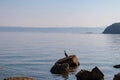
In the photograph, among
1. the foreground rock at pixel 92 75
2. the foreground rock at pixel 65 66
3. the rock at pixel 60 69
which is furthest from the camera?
the foreground rock at pixel 65 66

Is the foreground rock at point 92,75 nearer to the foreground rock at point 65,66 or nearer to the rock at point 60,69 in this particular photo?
the rock at point 60,69

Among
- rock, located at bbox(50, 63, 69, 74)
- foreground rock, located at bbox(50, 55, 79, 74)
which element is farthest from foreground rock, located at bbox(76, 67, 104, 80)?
foreground rock, located at bbox(50, 55, 79, 74)

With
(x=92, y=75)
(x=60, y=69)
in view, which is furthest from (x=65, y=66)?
(x=92, y=75)

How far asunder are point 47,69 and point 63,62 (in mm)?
3220

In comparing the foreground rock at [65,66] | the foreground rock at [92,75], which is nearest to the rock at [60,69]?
the foreground rock at [65,66]

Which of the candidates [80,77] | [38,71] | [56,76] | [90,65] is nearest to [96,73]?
[80,77]

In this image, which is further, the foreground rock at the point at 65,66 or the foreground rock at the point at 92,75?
the foreground rock at the point at 65,66

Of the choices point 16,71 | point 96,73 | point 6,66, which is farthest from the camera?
point 6,66

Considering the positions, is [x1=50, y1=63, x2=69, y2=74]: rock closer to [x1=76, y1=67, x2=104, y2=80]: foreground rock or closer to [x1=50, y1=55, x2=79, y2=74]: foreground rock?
[x1=50, y1=55, x2=79, y2=74]: foreground rock

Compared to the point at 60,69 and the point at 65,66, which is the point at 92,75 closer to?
the point at 60,69

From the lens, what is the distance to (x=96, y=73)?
45500 mm

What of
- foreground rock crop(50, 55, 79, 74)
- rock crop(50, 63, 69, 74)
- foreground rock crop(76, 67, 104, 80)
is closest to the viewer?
foreground rock crop(76, 67, 104, 80)

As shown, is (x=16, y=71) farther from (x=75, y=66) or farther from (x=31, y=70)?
(x=75, y=66)

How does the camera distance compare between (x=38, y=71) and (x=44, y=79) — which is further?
(x=38, y=71)
